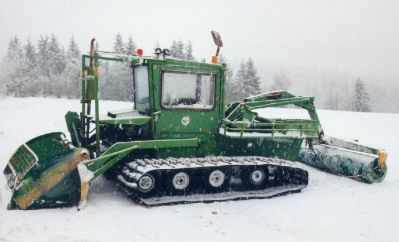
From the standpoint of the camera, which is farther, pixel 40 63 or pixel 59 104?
pixel 40 63

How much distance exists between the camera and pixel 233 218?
7.55 metres

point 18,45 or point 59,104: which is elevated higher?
point 18,45

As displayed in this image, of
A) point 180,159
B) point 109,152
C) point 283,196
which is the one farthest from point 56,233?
point 283,196

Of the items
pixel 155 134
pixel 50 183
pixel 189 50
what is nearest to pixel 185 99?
pixel 155 134

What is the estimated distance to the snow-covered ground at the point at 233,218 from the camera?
21.2 ft

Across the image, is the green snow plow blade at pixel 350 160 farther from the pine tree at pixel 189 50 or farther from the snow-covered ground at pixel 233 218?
the pine tree at pixel 189 50

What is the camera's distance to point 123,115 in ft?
29.6

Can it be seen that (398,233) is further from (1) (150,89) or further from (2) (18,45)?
(2) (18,45)

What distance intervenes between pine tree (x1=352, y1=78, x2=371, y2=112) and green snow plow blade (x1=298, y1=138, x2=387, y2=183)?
44.1 metres

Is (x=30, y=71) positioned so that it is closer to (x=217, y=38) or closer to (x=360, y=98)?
(x=360, y=98)

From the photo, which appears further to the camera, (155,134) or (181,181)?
(155,134)

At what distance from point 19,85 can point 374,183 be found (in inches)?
2256

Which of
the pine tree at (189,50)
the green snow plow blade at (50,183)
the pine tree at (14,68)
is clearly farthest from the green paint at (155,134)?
the pine tree at (14,68)

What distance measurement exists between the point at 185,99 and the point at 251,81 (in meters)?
39.4
